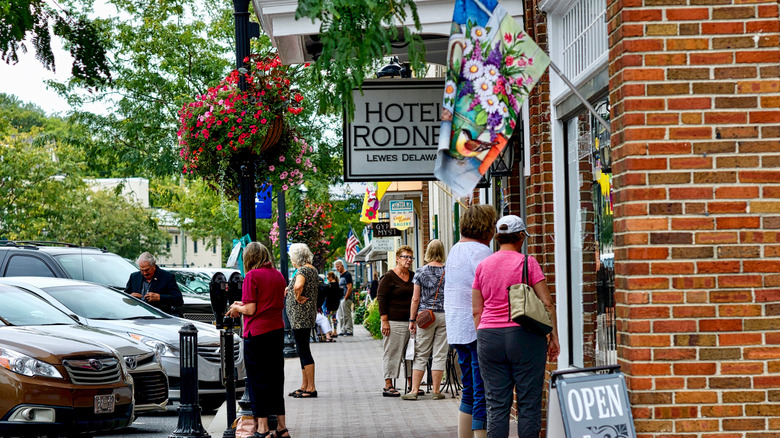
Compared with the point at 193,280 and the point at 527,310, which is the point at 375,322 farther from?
the point at 527,310

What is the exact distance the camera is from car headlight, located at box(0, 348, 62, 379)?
842 cm

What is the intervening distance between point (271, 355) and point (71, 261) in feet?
21.7

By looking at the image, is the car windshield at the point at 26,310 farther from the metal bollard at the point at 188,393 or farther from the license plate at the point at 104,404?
the metal bollard at the point at 188,393

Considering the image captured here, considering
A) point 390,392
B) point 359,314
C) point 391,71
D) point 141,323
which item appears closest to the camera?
point 141,323

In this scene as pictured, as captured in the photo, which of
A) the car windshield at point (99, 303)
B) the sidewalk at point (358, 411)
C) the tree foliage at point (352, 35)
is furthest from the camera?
the car windshield at point (99, 303)

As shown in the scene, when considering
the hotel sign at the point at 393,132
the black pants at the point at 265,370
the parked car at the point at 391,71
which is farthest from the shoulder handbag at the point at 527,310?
the parked car at the point at 391,71

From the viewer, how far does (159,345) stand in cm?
1109

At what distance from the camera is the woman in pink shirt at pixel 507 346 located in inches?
252

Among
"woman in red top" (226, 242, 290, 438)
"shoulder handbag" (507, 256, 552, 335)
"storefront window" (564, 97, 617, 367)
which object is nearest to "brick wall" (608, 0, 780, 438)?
"shoulder handbag" (507, 256, 552, 335)

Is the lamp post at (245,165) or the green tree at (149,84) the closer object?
the lamp post at (245,165)

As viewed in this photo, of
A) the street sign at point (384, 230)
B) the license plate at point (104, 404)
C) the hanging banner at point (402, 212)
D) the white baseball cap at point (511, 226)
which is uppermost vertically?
the hanging banner at point (402, 212)

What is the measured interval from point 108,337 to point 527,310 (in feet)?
17.4

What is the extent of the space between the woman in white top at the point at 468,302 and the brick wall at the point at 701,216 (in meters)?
2.31

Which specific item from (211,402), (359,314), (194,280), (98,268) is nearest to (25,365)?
(211,402)
